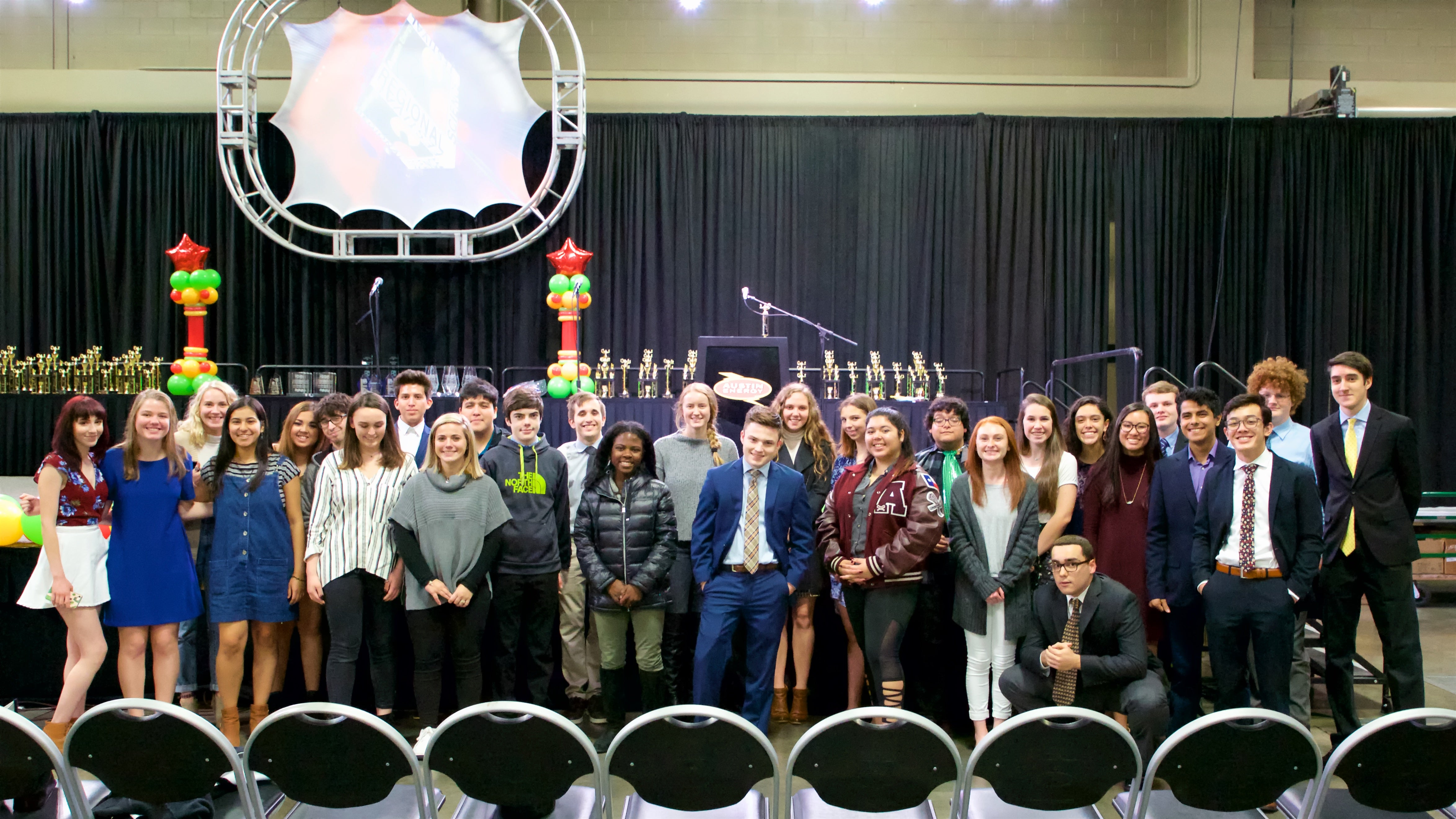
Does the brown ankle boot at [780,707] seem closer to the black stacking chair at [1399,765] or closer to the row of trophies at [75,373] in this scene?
the black stacking chair at [1399,765]

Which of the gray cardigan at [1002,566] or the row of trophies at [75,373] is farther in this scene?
the row of trophies at [75,373]

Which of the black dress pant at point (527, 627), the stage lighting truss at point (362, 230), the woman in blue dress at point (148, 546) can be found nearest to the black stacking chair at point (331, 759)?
the black dress pant at point (527, 627)

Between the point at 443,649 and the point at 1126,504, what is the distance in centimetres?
258

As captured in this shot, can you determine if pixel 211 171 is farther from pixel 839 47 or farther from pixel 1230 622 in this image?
pixel 1230 622

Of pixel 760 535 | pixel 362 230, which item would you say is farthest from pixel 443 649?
pixel 362 230

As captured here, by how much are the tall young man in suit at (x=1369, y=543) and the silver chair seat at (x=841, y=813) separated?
7.47 feet

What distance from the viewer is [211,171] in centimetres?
888

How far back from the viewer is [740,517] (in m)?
3.33

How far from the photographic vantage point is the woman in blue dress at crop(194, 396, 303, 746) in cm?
335

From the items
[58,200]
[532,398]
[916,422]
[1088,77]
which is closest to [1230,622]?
[532,398]

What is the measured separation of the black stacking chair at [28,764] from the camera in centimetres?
180

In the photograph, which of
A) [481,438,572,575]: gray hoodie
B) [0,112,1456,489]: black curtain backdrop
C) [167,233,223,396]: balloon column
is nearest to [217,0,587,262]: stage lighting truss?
[0,112,1456,489]: black curtain backdrop

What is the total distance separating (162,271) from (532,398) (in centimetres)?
722

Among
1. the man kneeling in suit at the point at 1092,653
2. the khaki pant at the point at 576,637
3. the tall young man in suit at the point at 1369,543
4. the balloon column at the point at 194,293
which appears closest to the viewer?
the man kneeling in suit at the point at 1092,653
